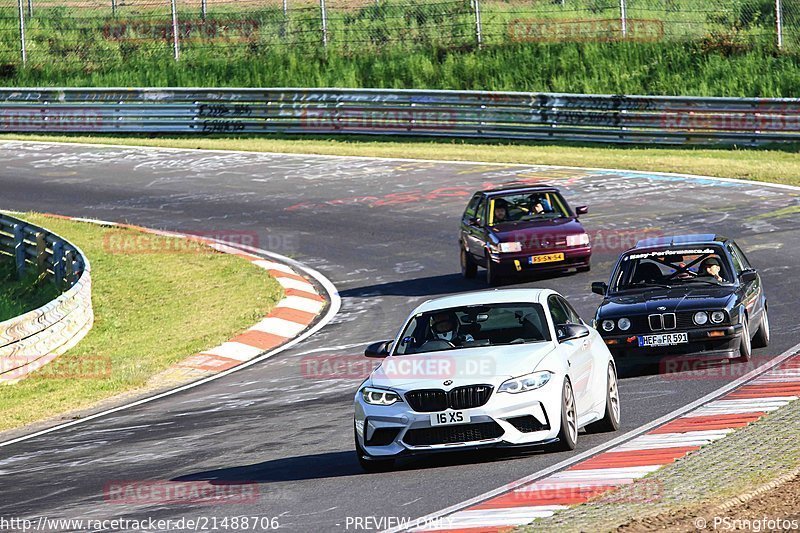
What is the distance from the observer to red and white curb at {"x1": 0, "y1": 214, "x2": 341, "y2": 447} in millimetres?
16844

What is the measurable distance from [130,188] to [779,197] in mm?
15035

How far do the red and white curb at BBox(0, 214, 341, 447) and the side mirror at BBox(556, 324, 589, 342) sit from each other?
5958mm

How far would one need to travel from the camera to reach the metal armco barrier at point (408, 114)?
31234 millimetres

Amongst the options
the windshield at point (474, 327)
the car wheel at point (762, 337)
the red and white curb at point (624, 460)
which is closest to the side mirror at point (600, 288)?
the car wheel at point (762, 337)

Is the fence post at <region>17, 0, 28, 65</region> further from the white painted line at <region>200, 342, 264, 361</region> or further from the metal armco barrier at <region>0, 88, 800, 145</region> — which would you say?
the white painted line at <region>200, 342, 264, 361</region>

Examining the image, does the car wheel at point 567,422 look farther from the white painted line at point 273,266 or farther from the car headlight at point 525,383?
the white painted line at point 273,266

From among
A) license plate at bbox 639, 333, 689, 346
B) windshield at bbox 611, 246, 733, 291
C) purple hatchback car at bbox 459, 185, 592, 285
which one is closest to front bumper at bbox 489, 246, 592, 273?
purple hatchback car at bbox 459, 185, 592, 285

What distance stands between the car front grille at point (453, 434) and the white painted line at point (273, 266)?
44.0 ft

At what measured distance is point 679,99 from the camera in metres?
31.6

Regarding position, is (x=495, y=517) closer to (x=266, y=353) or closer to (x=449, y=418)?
(x=449, y=418)

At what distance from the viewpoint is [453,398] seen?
10094mm

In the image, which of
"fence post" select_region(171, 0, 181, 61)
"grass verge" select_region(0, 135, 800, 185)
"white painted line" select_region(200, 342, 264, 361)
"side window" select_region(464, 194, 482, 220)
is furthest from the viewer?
"fence post" select_region(171, 0, 181, 61)

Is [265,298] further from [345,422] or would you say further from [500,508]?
[500,508]

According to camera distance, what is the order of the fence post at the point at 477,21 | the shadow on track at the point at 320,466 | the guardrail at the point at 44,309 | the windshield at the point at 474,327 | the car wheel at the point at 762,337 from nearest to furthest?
the shadow on track at the point at 320,466 → the windshield at the point at 474,327 → the car wheel at the point at 762,337 → the guardrail at the point at 44,309 → the fence post at the point at 477,21
